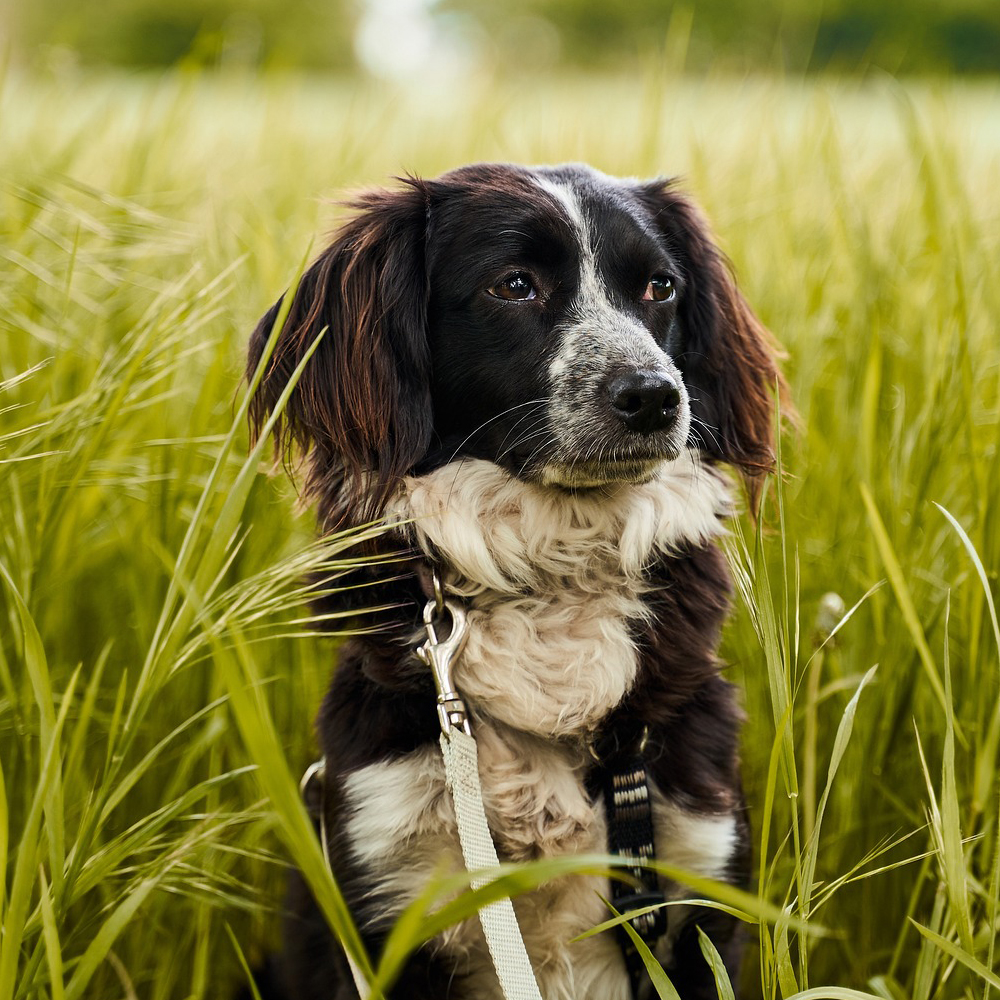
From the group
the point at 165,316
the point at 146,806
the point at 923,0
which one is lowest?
the point at 146,806

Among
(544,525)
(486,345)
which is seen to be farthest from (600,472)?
(486,345)

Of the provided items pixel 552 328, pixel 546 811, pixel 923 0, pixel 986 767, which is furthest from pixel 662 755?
pixel 923 0

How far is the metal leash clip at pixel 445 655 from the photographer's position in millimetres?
1634

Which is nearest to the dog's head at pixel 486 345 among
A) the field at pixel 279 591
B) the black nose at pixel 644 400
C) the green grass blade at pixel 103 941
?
the black nose at pixel 644 400

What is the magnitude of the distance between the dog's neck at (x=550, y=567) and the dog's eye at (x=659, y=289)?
0.34 m

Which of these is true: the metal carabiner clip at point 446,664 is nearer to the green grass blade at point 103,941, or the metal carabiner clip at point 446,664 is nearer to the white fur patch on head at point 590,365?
the white fur patch on head at point 590,365

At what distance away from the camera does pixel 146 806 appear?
2213mm

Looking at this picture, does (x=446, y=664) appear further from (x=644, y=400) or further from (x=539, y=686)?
(x=644, y=400)

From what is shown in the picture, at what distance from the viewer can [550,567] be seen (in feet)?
6.74

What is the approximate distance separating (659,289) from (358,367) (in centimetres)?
66

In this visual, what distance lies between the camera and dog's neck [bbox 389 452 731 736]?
1896mm

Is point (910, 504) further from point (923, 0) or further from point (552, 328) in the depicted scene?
point (923, 0)

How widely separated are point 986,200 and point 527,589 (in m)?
2.63

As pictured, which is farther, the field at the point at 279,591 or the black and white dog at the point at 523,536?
the black and white dog at the point at 523,536
